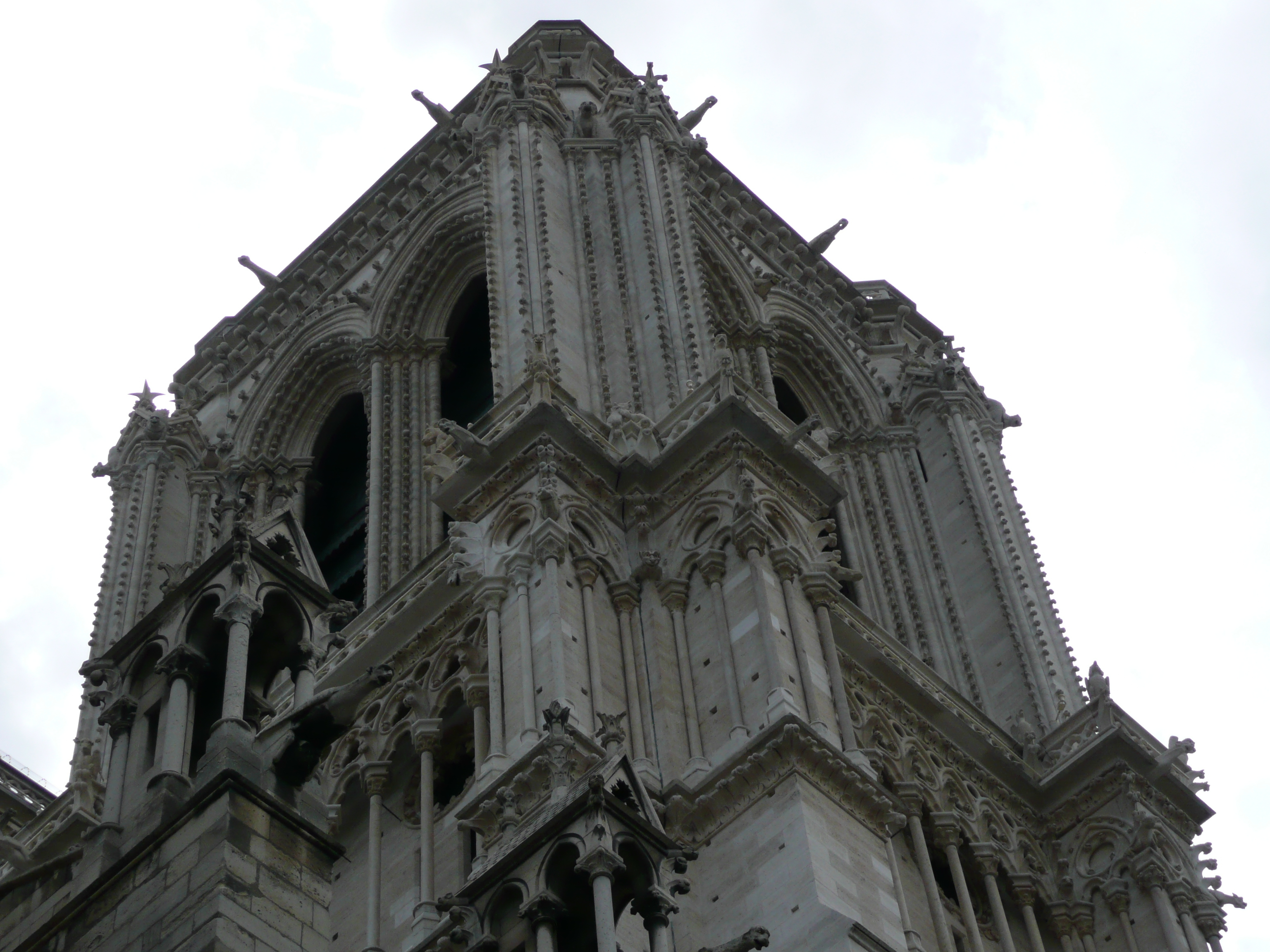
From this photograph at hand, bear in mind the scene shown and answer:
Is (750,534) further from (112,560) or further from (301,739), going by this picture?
(112,560)

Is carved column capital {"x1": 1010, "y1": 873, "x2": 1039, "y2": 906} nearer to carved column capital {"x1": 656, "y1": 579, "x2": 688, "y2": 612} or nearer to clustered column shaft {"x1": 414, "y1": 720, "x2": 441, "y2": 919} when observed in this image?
carved column capital {"x1": 656, "y1": 579, "x2": 688, "y2": 612}

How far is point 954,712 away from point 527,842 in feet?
39.9

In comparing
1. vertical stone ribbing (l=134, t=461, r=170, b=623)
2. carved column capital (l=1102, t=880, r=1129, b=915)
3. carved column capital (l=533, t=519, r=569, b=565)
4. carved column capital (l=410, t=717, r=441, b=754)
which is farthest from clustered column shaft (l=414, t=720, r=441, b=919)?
vertical stone ribbing (l=134, t=461, r=170, b=623)

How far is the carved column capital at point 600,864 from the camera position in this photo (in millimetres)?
14555

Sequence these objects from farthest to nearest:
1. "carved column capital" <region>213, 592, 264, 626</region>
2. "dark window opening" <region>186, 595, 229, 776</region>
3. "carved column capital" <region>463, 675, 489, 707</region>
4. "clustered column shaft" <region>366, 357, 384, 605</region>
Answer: "clustered column shaft" <region>366, 357, 384, 605</region> < "carved column capital" <region>463, 675, 489, 707</region> < "carved column capital" <region>213, 592, 264, 626</region> < "dark window opening" <region>186, 595, 229, 776</region>

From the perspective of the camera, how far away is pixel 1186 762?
1112 inches

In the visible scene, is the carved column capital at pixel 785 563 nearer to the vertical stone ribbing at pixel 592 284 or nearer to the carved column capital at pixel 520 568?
the carved column capital at pixel 520 568

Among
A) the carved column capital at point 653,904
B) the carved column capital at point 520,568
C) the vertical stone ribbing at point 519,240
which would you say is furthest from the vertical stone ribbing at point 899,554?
the carved column capital at point 653,904

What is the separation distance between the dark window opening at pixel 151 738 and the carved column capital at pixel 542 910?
319 cm

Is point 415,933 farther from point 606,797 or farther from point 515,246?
point 515,246

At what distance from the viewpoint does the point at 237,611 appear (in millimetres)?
17141

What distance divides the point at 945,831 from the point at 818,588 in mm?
2994

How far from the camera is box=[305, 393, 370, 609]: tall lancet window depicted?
33.0m

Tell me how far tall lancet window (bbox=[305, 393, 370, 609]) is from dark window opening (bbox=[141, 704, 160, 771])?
46.0 ft
